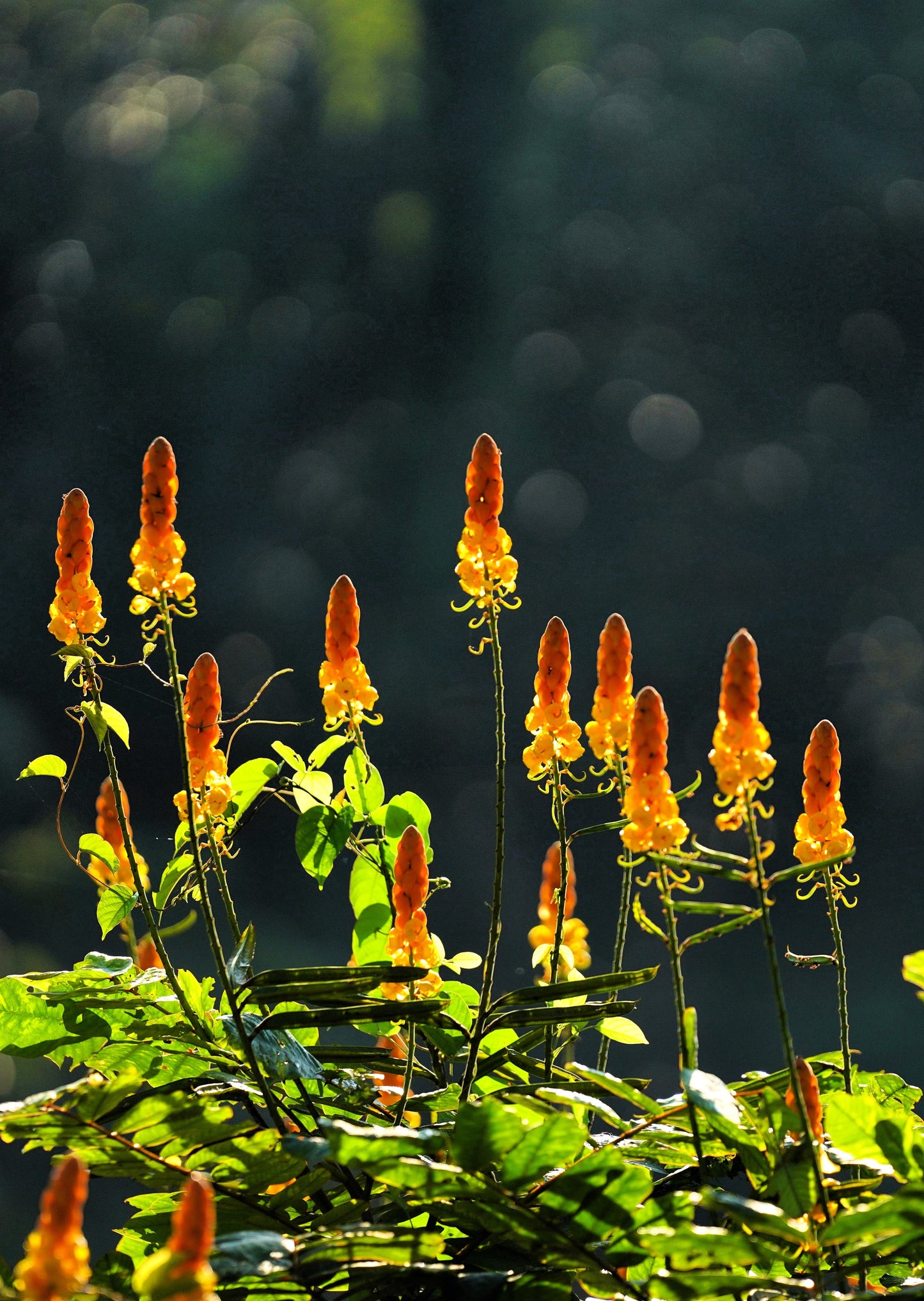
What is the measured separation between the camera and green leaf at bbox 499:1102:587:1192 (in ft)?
0.97

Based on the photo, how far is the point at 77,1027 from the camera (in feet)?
1.41

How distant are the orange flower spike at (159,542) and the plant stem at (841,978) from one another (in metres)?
0.25

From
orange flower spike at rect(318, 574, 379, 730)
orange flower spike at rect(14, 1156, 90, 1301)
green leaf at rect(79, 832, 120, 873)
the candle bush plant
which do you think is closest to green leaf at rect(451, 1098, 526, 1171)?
the candle bush plant

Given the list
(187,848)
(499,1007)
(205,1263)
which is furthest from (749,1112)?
(187,848)

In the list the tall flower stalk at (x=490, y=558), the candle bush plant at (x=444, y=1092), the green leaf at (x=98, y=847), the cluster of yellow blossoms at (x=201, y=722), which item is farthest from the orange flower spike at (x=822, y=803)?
the green leaf at (x=98, y=847)

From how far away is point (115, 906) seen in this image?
0.57 metres

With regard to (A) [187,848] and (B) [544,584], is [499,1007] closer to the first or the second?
(A) [187,848]

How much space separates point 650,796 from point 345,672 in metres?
0.18

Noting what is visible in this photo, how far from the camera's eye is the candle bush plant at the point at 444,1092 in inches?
10.9

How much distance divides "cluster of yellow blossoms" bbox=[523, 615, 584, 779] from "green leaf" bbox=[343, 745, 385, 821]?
103 millimetres

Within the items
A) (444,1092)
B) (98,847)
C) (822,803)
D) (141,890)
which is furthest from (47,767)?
(822,803)

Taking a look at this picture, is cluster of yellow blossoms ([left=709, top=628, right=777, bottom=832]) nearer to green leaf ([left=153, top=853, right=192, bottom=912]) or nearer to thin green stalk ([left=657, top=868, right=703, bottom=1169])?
thin green stalk ([left=657, top=868, right=703, bottom=1169])

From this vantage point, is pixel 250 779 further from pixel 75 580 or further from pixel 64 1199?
pixel 64 1199

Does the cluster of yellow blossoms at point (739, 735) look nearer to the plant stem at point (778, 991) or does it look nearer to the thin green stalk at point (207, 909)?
the plant stem at point (778, 991)
